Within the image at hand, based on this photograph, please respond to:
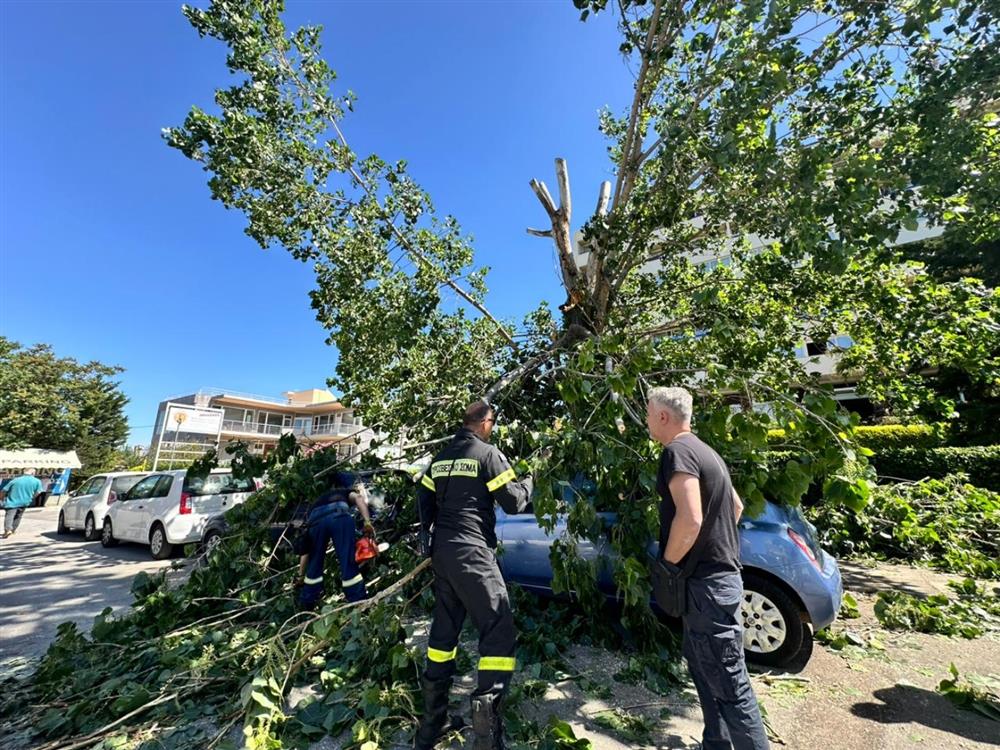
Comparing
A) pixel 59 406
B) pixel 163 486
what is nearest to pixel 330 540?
pixel 163 486

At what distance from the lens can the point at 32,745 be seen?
2812 millimetres

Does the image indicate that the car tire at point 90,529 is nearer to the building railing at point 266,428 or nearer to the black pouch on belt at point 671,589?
the black pouch on belt at point 671,589

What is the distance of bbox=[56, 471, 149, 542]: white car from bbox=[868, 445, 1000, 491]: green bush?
15786 mm

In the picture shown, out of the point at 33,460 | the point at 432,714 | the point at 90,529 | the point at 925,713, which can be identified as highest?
the point at 33,460

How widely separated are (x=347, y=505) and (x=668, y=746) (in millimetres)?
3415

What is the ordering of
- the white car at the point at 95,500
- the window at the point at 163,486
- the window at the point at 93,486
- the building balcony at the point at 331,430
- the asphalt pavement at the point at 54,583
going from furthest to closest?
1. the building balcony at the point at 331,430
2. the window at the point at 93,486
3. the white car at the point at 95,500
4. the window at the point at 163,486
5. the asphalt pavement at the point at 54,583

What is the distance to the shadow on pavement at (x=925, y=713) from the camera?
2756mm

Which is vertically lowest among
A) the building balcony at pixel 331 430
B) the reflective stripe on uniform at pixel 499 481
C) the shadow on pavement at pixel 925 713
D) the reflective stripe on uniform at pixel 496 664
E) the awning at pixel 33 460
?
the shadow on pavement at pixel 925 713

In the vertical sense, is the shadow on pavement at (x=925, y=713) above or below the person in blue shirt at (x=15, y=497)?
below

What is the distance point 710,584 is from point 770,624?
72.4 inches

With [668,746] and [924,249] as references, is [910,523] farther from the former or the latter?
[924,249]

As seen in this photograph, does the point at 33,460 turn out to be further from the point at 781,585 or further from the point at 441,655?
the point at 781,585

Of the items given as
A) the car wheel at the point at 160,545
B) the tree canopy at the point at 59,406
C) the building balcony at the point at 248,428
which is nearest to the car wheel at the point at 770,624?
the car wheel at the point at 160,545

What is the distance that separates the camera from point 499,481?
2.91 meters
